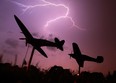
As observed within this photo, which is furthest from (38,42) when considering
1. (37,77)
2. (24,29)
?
(37,77)

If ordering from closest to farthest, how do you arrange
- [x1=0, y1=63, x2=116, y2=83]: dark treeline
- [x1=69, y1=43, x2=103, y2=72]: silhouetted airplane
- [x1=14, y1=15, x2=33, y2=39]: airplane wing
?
[x1=0, y1=63, x2=116, y2=83]: dark treeline < [x1=14, y1=15, x2=33, y2=39]: airplane wing < [x1=69, y1=43, x2=103, y2=72]: silhouetted airplane

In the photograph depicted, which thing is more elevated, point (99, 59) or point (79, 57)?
point (99, 59)

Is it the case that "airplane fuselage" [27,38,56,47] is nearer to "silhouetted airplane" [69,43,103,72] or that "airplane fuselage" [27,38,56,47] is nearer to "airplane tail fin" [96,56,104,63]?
"silhouetted airplane" [69,43,103,72]

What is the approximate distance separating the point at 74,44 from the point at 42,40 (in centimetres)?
1229

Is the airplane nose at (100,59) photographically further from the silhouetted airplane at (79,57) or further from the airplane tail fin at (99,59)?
the silhouetted airplane at (79,57)

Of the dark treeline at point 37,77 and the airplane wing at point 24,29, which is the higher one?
the airplane wing at point 24,29

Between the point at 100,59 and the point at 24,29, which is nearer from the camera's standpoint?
the point at 24,29

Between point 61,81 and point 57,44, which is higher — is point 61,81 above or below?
below

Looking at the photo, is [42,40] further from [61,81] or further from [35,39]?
[61,81]

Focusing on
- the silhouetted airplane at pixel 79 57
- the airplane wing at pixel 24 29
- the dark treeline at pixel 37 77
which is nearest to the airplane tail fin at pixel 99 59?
the silhouetted airplane at pixel 79 57

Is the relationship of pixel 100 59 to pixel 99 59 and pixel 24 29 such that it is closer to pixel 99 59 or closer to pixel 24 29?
pixel 99 59

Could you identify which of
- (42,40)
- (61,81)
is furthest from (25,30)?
(61,81)

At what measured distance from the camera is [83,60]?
49781 mm

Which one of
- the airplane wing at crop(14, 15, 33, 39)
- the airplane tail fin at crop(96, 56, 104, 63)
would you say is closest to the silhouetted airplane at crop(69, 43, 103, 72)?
the airplane tail fin at crop(96, 56, 104, 63)
